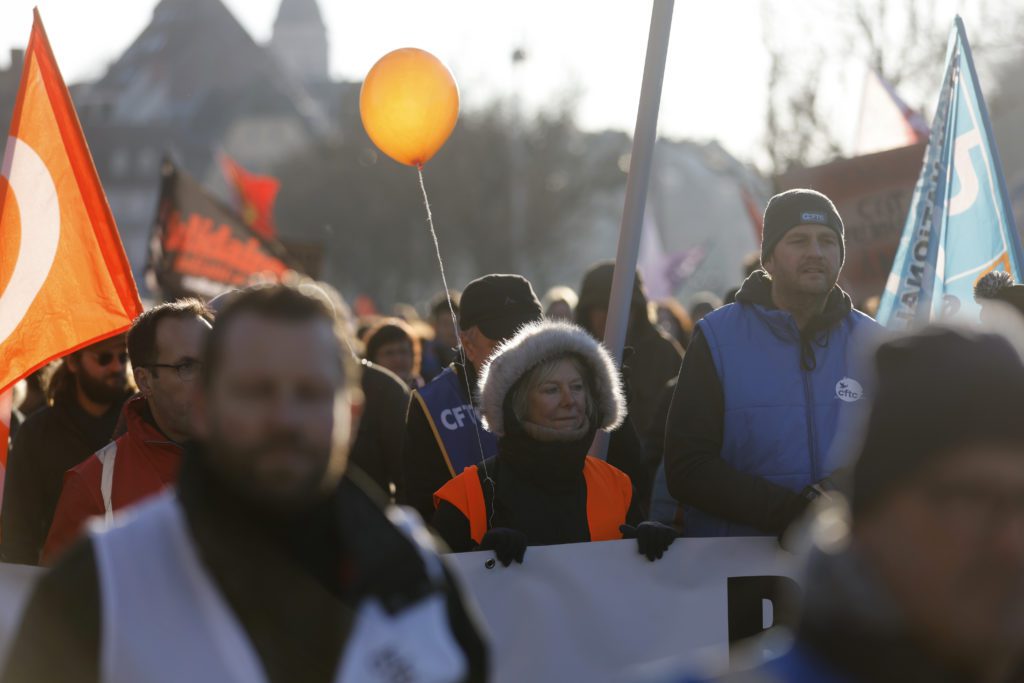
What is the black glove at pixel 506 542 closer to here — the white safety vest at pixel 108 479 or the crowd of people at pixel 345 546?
the crowd of people at pixel 345 546

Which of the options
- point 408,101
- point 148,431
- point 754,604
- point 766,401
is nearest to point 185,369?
point 148,431

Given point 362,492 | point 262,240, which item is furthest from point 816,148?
point 362,492

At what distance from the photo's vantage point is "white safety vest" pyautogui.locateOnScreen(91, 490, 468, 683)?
94.6 inches

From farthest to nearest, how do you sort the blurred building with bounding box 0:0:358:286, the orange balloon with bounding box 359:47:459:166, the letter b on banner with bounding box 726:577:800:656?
the blurred building with bounding box 0:0:358:286 → the orange balloon with bounding box 359:47:459:166 → the letter b on banner with bounding box 726:577:800:656

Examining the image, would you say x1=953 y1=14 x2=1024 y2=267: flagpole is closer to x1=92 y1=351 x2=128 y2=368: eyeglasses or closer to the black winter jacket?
x1=92 y1=351 x2=128 y2=368: eyeglasses

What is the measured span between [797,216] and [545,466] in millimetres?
1157

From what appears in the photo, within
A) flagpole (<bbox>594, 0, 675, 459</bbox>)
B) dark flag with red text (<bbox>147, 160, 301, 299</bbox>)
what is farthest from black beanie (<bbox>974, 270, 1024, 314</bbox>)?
dark flag with red text (<bbox>147, 160, 301, 299</bbox>)

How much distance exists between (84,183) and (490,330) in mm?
1531

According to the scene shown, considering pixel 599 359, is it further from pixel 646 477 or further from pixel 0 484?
pixel 0 484

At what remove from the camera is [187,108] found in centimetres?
7650

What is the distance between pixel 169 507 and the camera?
8.30 ft

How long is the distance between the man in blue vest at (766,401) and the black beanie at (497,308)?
102cm

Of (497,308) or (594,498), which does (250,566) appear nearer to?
(594,498)

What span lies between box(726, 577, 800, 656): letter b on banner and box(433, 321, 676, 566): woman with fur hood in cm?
32
